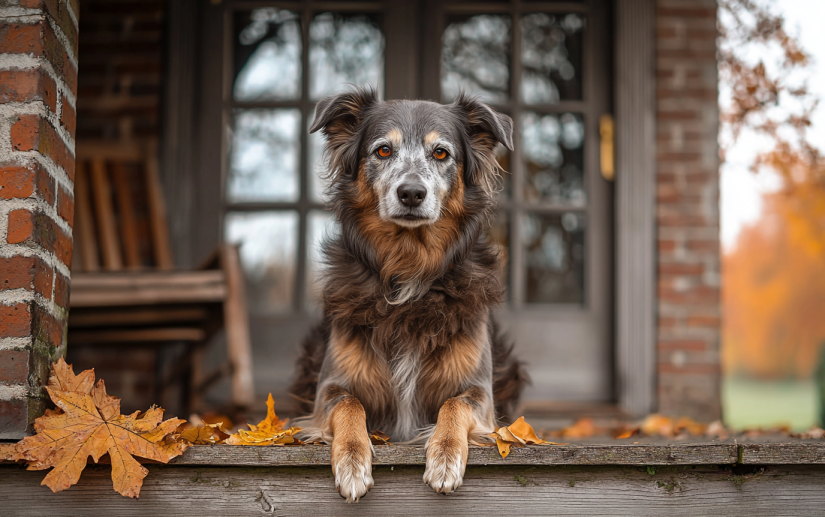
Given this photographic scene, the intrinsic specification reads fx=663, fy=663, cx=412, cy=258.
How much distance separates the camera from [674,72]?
3.91 meters

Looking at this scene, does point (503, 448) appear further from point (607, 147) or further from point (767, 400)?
point (767, 400)

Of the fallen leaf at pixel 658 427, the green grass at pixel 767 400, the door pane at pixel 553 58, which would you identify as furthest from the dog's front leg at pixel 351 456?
the green grass at pixel 767 400

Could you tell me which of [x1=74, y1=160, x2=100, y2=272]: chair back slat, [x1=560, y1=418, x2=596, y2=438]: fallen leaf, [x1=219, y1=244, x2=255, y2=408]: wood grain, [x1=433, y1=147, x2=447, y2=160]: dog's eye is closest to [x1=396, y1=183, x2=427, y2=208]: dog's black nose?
[x1=433, y1=147, x2=447, y2=160]: dog's eye

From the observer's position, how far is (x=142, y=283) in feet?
10.1

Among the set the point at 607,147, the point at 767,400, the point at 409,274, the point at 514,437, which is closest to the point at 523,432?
Answer: the point at 514,437

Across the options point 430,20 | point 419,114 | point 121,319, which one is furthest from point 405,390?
point 430,20

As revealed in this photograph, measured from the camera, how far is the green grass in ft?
43.6

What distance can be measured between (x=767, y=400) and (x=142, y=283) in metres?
16.6

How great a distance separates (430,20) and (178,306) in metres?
2.28

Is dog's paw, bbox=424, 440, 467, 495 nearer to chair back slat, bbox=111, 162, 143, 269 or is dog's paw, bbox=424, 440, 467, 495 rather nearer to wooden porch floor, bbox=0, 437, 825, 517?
wooden porch floor, bbox=0, 437, 825, 517

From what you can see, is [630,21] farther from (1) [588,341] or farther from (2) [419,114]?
(2) [419,114]

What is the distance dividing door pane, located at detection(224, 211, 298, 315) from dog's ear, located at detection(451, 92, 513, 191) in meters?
1.86

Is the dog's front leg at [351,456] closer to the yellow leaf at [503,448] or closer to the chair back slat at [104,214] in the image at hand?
the yellow leaf at [503,448]

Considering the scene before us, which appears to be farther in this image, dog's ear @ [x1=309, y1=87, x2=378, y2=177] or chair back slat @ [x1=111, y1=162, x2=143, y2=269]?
chair back slat @ [x1=111, y1=162, x2=143, y2=269]
